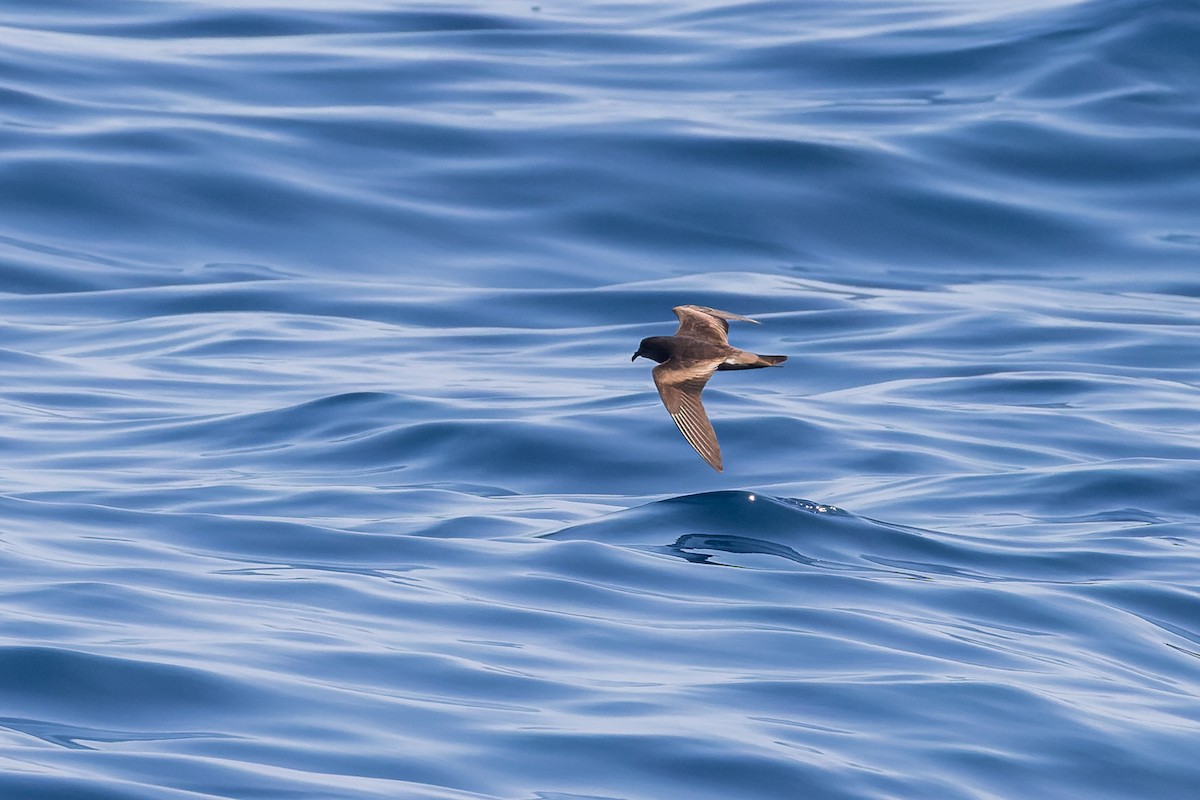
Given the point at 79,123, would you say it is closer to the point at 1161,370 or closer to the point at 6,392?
the point at 6,392

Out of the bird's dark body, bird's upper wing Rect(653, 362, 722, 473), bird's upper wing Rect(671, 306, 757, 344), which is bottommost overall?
bird's upper wing Rect(653, 362, 722, 473)

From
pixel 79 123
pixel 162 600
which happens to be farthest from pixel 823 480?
pixel 79 123

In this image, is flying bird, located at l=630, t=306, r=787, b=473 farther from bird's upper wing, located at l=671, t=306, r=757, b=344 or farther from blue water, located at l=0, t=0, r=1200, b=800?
blue water, located at l=0, t=0, r=1200, b=800

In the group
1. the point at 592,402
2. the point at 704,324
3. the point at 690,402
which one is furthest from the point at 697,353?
the point at 592,402

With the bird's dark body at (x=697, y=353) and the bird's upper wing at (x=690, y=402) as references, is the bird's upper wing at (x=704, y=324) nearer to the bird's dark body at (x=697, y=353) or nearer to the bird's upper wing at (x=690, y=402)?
the bird's dark body at (x=697, y=353)

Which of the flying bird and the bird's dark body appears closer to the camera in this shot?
the flying bird

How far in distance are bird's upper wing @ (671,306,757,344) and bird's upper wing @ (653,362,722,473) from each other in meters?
0.68

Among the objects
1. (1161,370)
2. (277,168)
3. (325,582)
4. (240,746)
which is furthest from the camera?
(277,168)

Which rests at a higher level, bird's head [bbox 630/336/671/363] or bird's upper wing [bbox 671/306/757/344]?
bird's upper wing [bbox 671/306/757/344]

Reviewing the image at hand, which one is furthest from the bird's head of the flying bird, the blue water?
the blue water

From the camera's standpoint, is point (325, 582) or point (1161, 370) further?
point (1161, 370)

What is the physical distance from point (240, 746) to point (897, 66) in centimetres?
1326

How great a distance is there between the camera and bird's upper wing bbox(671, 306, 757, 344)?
30.1 ft

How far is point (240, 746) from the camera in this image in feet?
16.9
